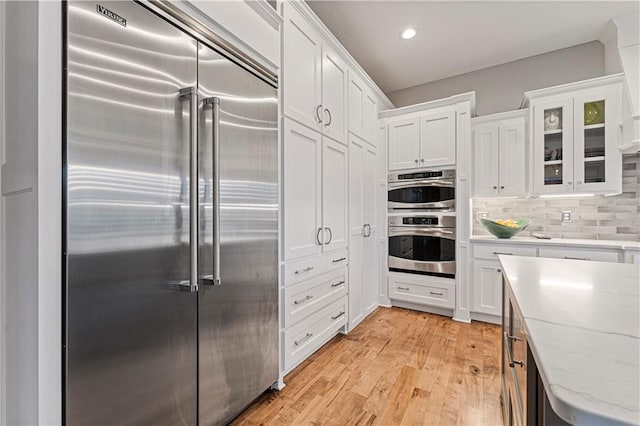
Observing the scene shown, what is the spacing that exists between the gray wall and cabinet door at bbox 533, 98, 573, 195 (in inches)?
21.9

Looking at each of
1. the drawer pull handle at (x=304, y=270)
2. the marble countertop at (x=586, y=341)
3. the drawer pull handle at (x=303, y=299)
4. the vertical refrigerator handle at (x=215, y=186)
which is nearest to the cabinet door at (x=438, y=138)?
the drawer pull handle at (x=304, y=270)

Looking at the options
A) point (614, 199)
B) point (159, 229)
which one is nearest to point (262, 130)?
point (159, 229)

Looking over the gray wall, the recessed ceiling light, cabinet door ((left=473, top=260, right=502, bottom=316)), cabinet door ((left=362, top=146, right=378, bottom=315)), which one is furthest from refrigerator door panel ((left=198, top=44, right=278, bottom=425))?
the gray wall

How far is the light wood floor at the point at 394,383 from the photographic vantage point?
162 centimetres

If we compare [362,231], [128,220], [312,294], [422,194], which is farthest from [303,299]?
[422,194]

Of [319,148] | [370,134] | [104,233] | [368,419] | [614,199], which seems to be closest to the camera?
[104,233]

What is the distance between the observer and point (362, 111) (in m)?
3.03

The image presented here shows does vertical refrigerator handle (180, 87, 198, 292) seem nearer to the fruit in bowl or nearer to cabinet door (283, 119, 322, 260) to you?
cabinet door (283, 119, 322, 260)

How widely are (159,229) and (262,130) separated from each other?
2.65 feet

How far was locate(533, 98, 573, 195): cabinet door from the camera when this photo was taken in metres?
2.83

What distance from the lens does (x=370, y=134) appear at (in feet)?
10.6

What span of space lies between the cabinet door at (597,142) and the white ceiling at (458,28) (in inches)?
28.4

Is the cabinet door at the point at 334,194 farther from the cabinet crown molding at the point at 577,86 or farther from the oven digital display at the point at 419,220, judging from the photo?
the cabinet crown molding at the point at 577,86

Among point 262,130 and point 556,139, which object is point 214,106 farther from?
point 556,139
